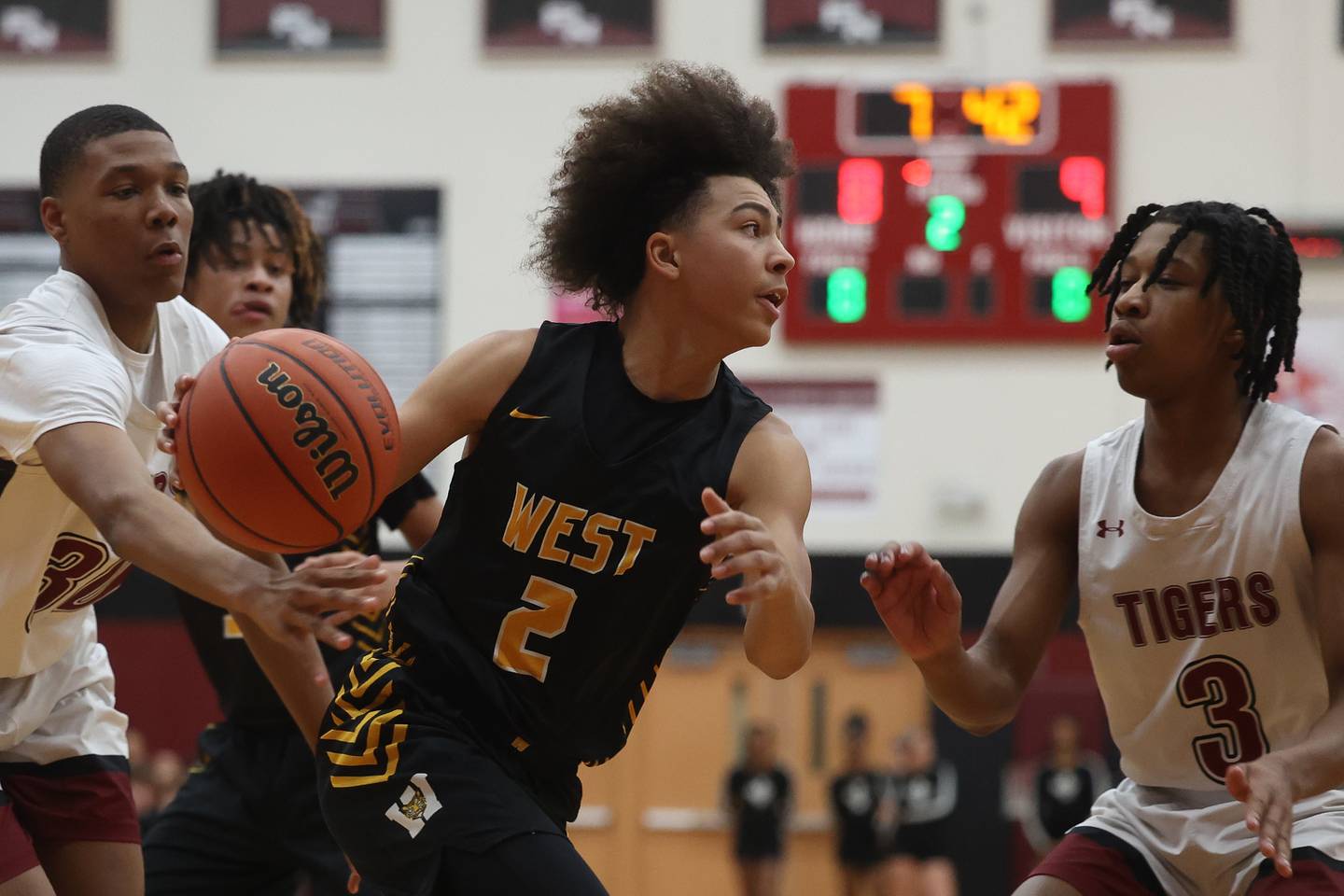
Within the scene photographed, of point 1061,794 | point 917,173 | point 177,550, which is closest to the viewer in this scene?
point 177,550

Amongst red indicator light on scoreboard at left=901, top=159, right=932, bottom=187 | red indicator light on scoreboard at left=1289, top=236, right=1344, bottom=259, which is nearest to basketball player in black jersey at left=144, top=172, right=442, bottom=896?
red indicator light on scoreboard at left=901, top=159, right=932, bottom=187

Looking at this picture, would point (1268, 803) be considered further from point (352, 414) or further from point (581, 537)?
point (352, 414)

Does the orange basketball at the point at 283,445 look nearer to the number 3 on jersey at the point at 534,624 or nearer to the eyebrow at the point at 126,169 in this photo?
the number 3 on jersey at the point at 534,624

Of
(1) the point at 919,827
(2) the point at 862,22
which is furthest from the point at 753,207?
(2) the point at 862,22

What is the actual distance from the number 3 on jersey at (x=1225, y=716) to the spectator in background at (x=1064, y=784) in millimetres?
8110

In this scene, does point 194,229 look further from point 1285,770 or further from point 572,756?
point 1285,770

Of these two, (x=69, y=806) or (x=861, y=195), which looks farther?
(x=861, y=195)

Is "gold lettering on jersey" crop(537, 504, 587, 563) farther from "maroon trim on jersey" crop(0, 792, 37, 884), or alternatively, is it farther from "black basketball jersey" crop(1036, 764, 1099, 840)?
"black basketball jersey" crop(1036, 764, 1099, 840)

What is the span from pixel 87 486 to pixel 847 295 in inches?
364

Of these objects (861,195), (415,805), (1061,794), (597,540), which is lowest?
(1061,794)

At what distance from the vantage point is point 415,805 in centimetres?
313

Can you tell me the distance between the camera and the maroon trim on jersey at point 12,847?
11.2ft

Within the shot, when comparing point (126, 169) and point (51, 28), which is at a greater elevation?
point (51, 28)

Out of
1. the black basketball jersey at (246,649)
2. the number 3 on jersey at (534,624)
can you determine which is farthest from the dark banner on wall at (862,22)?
the number 3 on jersey at (534,624)
